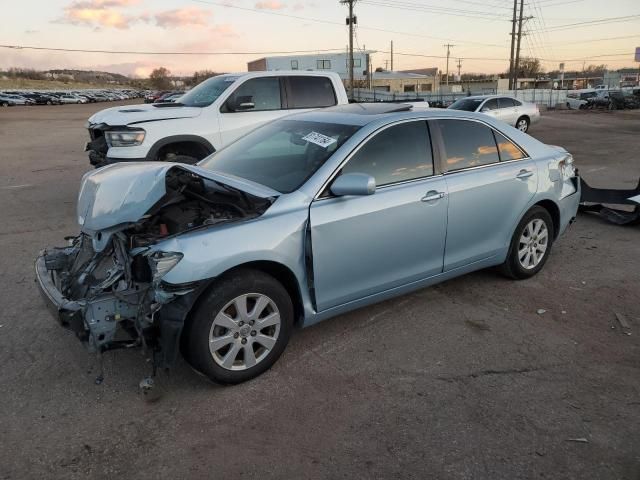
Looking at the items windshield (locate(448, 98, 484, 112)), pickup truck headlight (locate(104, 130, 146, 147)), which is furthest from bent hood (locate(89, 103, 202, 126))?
windshield (locate(448, 98, 484, 112))

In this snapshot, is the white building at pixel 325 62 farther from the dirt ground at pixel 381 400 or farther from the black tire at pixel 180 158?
the dirt ground at pixel 381 400

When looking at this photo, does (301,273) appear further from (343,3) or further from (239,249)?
(343,3)

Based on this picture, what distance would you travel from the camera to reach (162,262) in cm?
300

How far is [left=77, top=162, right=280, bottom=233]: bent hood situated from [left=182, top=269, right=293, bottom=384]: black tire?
61 centimetres

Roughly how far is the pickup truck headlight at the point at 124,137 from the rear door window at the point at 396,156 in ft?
14.6

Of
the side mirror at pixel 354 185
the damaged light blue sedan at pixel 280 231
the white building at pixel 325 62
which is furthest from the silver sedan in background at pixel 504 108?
the white building at pixel 325 62

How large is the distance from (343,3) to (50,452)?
52.9m

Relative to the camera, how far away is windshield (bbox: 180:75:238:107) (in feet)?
26.4

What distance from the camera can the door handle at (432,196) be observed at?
4.01 m

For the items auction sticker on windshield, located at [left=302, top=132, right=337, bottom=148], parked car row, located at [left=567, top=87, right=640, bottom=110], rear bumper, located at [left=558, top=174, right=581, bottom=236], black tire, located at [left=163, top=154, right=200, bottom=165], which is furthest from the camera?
parked car row, located at [left=567, top=87, right=640, bottom=110]

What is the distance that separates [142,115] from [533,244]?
5.46m

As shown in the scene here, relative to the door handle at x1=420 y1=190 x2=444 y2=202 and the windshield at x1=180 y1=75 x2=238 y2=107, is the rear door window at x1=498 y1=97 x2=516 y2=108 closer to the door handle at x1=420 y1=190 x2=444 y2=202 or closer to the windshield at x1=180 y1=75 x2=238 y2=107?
the windshield at x1=180 y1=75 x2=238 y2=107

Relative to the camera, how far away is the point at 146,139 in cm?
727

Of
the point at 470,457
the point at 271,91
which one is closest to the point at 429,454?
the point at 470,457
